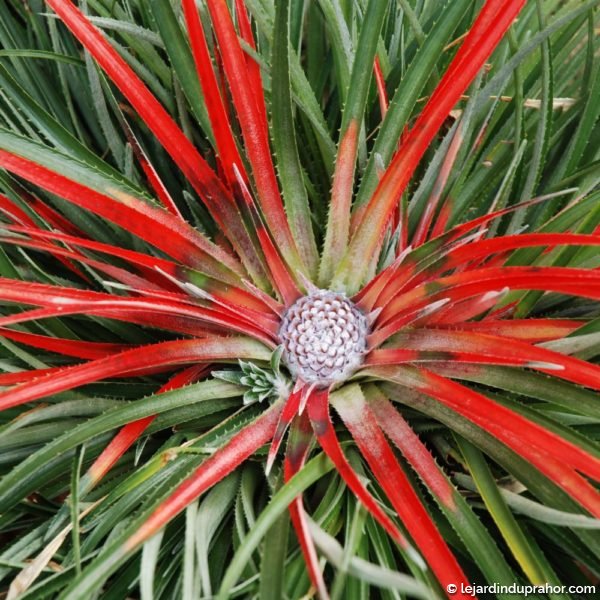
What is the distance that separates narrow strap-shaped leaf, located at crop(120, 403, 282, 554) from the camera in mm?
527

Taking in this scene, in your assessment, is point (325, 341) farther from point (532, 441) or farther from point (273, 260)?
point (532, 441)

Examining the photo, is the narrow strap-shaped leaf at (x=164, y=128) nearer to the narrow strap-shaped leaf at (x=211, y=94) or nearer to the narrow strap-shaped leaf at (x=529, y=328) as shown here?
the narrow strap-shaped leaf at (x=211, y=94)

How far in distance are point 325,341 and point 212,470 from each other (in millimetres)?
181

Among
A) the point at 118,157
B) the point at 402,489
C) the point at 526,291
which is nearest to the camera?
the point at 402,489

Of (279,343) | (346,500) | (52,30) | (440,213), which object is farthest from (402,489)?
(52,30)

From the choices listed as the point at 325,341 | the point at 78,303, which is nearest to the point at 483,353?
the point at 325,341

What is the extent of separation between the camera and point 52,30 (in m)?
0.85

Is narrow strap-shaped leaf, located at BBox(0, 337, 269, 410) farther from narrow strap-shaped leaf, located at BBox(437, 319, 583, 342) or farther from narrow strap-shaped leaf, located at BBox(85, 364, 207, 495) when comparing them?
narrow strap-shaped leaf, located at BBox(437, 319, 583, 342)

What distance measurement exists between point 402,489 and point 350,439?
0.34ft

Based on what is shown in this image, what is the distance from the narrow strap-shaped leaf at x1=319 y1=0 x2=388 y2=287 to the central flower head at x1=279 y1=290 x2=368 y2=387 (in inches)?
2.6

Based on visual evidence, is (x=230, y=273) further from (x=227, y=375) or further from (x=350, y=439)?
(x=350, y=439)

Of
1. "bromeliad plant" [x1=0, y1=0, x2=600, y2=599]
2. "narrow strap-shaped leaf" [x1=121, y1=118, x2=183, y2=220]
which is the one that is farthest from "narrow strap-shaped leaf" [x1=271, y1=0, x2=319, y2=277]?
"narrow strap-shaped leaf" [x1=121, y1=118, x2=183, y2=220]

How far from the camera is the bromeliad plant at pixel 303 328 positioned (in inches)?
23.0

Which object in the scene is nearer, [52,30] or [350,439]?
[350,439]
